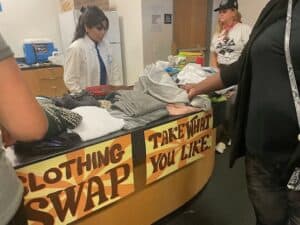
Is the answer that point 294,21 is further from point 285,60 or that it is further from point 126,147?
point 126,147

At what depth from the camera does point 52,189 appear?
3.52 ft

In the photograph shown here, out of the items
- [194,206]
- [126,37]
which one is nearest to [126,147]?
[194,206]

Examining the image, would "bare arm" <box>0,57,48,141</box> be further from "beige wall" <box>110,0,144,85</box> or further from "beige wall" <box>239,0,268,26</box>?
"beige wall" <box>239,0,268,26</box>

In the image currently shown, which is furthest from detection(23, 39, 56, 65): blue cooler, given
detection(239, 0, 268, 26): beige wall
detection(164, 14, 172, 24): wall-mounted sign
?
detection(239, 0, 268, 26): beige wall

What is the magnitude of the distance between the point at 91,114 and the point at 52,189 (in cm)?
36

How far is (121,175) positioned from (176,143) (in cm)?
36

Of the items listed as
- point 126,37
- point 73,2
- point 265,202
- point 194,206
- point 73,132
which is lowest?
point 194,206

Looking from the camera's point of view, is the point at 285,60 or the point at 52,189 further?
the point at 52,189

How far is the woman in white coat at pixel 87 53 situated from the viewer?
2.08m

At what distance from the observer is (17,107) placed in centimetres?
67

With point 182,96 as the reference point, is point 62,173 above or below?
below

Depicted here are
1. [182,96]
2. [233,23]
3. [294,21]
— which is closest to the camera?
[294,21]

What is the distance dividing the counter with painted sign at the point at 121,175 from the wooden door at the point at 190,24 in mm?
2542

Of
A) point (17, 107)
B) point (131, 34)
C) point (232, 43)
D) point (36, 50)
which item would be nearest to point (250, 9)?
point (232, 43)
